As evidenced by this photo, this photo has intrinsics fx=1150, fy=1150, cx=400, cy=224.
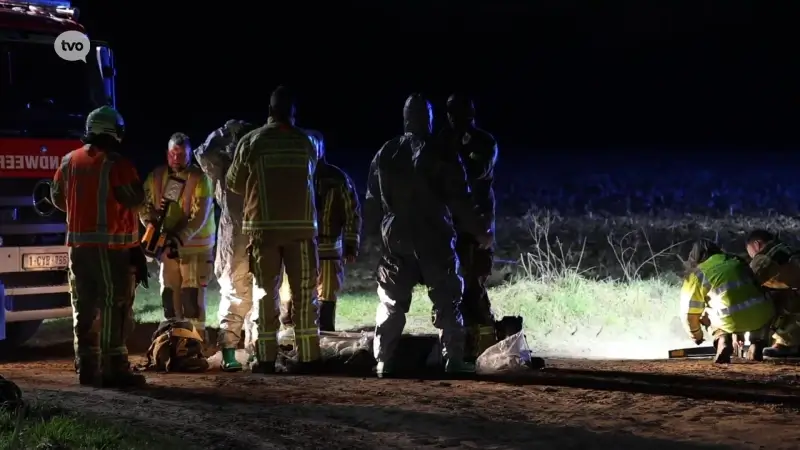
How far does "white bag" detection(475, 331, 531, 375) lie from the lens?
8703mm

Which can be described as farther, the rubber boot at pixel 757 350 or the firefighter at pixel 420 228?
the rubber boot at pixel 757 350

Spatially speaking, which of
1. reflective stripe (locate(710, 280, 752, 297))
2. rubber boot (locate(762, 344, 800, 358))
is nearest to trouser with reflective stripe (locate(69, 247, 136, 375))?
reflective stripe (locate(710, 280, 752, 297))

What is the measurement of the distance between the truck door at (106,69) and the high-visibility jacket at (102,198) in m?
2.78

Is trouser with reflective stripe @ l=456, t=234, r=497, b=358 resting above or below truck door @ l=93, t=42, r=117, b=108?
below

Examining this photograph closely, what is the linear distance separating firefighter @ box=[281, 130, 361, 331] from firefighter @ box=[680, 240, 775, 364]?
9.38 feet

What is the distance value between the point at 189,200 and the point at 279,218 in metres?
1.63

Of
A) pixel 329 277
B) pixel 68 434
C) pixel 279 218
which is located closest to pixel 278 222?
pixel 279 218

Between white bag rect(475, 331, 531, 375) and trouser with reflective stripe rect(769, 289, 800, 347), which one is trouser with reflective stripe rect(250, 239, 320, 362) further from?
trouser with reflective stripe rect(769, 289, 800, 347)

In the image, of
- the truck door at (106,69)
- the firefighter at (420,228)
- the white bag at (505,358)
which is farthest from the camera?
the truck door at (106,69)

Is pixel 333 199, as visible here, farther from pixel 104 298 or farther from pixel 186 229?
pixel 104 298

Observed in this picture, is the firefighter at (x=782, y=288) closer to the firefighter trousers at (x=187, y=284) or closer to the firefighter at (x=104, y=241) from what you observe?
the firefighter trousers at (x=187, y=284)

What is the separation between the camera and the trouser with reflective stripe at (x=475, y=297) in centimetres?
908

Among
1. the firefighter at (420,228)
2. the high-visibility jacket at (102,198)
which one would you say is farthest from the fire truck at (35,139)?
the firefighter at (420,228)

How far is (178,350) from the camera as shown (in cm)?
909
